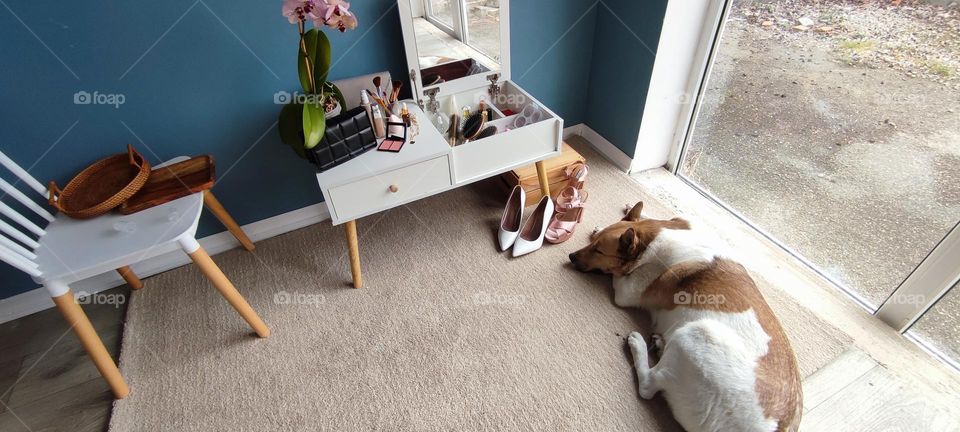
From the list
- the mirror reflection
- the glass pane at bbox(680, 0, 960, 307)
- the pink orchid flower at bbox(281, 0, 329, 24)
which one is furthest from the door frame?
the glass pane at bbox(680, 0, 960, 307)

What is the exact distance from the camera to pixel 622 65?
6.51 feet

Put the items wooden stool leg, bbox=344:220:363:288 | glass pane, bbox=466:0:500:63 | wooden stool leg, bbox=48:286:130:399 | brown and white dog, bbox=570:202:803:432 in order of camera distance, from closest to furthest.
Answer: brown and white dog, bbox=570:202:803:432 → wooden stool leg, bbox=48:286:130:399 → wooden stool leg, bbox=344:220:363:288 → glass pane, bbox=466:0:500:63

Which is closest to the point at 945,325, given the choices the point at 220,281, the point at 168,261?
the point at 220,281

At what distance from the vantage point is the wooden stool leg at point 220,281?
1237 millimetres

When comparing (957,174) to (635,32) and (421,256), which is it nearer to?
(635,32)

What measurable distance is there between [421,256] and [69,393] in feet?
3.89

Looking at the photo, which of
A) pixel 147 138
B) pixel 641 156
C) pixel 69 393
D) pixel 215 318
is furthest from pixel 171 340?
pixel 641 156

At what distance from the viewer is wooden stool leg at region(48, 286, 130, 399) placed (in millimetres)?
1168

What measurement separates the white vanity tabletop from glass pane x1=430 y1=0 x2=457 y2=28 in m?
0.46

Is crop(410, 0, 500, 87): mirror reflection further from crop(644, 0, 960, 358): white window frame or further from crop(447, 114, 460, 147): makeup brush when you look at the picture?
crop(644, 0, 960, 358): white window frame

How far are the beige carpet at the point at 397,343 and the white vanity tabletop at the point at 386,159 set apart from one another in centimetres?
48

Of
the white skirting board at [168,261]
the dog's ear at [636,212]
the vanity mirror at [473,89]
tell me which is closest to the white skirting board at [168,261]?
the white skirting board at [168,261]

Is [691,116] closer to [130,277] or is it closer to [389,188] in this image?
[389,188]

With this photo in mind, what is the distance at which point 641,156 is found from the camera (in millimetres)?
2115
